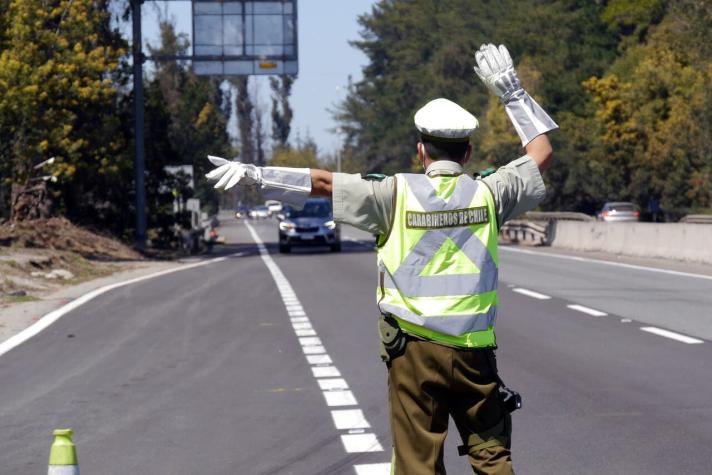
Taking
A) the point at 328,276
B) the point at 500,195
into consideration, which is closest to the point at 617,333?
the point at 500,195

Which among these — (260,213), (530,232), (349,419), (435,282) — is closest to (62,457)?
(435,282)

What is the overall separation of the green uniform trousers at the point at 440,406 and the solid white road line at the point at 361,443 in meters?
3.18

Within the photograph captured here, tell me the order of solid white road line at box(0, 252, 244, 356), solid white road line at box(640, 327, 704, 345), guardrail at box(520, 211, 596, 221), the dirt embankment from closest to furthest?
solid white road line at box(640, 327, 704, 345)
solid white road line at box(0, 252, 244, 356)
the dirt embankment
guardrail at box(520, 211, 596, 221)

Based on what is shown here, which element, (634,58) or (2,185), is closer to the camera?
(2,185)

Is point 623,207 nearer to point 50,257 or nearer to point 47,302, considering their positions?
point 50,257

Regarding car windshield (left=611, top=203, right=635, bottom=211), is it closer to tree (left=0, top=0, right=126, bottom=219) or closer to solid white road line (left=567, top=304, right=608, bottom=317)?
tree (left=0, top=0, right=126, bottom=219)

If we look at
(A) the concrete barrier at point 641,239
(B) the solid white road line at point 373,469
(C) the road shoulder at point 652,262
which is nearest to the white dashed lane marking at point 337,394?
(B) the solid white road line at point 373,469

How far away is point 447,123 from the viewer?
4.74 m

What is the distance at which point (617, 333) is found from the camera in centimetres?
1441

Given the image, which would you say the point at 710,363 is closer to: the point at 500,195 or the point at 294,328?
the point at 294,328

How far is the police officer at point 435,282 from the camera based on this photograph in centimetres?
464

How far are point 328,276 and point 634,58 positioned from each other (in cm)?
5611

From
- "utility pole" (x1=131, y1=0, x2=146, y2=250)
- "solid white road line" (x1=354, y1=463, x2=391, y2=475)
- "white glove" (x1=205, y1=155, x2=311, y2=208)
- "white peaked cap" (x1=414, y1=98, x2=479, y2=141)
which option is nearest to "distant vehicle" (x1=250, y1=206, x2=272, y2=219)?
"utility pole" (x1=131, y1=0, x2=146, y2=250)

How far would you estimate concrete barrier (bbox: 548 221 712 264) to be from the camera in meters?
29.5
